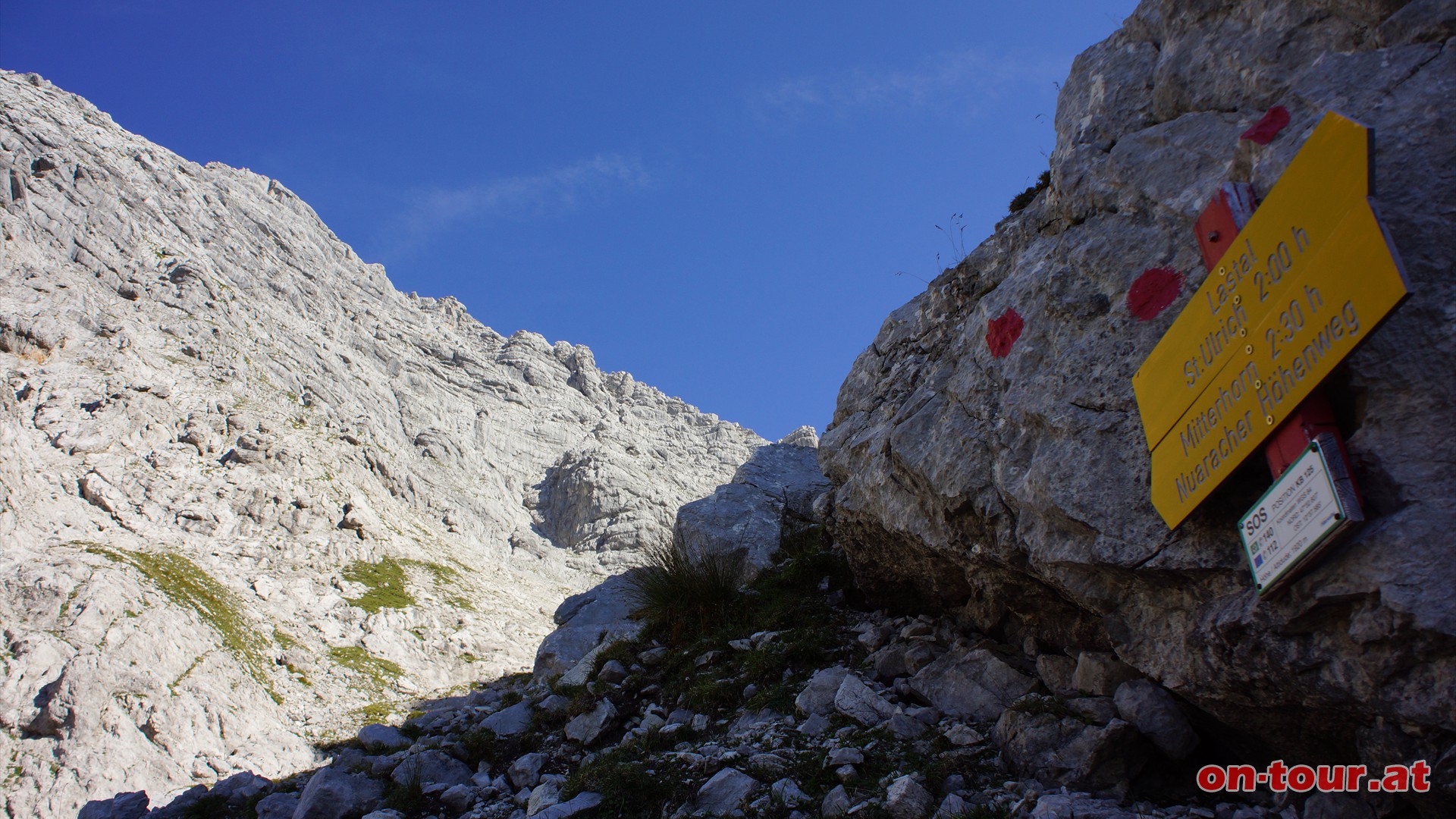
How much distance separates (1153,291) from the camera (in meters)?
5.64

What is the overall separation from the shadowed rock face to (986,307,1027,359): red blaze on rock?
0.11m

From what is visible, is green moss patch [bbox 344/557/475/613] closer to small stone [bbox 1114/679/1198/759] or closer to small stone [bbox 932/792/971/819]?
small stone [bbox 932/792/971/819]

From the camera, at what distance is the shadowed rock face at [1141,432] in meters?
3.81

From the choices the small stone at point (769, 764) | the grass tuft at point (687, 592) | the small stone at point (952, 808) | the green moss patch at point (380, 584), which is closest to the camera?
the small stone at point (952, 808)

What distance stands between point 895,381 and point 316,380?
162 ft

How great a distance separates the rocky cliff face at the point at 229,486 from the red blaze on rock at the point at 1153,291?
16148mm

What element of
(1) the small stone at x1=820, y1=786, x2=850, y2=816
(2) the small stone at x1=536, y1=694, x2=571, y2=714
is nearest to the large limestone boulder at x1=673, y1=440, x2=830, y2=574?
(2) the small stone at x1=536, y1=694, x2=571, y2=714

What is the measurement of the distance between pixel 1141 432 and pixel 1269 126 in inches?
85.8

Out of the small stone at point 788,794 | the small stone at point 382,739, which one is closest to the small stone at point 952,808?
the small stone at point 788,794

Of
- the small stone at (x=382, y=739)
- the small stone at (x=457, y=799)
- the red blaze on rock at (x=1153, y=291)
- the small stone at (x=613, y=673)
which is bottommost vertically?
the small stone at (x=457, y=799)

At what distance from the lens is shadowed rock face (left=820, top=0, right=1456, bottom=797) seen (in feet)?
12.5

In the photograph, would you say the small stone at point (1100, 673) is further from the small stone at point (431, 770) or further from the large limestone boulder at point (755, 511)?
the large limestone boulder at point (755, 511)

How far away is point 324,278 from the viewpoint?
6675 cm

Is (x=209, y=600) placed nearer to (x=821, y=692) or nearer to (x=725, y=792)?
(x=821, y=692)
